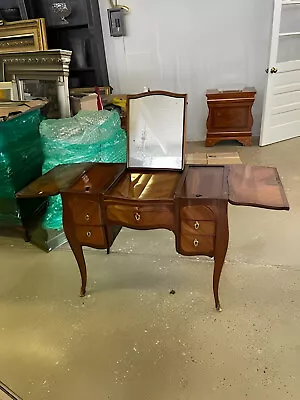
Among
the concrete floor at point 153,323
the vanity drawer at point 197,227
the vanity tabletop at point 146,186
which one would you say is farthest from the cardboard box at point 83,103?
the vanity drawer at point 197,227

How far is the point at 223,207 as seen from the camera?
1505 mm

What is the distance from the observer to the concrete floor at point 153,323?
147 centimetres

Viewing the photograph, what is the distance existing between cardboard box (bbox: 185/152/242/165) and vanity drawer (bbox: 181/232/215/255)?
1863 mm

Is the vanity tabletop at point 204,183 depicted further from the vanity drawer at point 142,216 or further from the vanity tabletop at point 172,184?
the vanity drawer at point 142,216

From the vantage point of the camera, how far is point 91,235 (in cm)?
174

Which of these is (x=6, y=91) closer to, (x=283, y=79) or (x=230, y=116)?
(x=230, y=116)

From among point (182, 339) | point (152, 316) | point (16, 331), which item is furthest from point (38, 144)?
point (182, 339)

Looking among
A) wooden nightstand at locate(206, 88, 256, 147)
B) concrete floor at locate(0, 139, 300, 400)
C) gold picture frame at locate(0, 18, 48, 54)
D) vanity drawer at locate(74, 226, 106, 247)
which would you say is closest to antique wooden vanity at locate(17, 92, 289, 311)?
vanity drawer at locate(74, 226, 106, 247)

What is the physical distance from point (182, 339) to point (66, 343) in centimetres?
54

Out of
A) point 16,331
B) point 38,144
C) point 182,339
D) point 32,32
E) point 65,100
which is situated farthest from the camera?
point 32,32

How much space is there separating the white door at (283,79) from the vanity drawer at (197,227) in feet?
8.77

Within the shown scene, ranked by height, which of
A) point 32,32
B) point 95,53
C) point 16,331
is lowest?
point 16,331

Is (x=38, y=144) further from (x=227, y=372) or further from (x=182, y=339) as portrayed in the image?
(x=227, y=372)

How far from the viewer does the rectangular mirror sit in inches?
68.9
